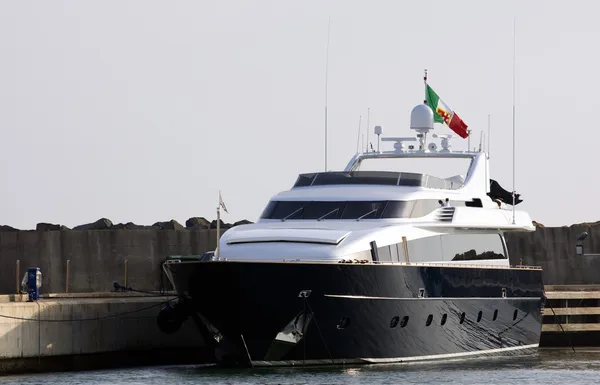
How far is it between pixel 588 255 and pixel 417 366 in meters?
14.1

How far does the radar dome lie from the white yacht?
223cm

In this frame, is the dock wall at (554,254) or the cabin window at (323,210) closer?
the cabin window at (323,210)

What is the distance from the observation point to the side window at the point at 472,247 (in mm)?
32250

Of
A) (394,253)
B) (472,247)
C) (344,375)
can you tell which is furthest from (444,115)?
(344,375)

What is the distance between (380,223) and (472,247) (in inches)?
135

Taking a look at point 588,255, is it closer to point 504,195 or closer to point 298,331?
point 504,195

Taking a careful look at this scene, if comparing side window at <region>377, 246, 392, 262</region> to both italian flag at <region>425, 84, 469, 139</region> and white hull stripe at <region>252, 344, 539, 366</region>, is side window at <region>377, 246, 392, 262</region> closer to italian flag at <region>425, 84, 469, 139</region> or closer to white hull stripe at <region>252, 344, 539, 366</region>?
white hull stripe at <region>252, 344, 539, 366</region>

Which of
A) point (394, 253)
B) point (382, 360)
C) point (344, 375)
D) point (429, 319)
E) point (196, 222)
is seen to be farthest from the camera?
point (196, 222)

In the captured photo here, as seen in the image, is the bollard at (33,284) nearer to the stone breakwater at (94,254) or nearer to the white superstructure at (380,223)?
the white superstructure at (380,223)

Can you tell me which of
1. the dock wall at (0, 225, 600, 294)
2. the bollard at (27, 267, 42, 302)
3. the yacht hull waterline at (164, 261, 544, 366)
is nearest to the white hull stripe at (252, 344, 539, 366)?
the yacht hull waterline at (164, 261, 544, 366)

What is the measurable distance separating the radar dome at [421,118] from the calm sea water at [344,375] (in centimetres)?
743

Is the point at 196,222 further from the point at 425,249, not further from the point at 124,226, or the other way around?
the point at 425,249

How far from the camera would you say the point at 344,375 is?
92.0 feet

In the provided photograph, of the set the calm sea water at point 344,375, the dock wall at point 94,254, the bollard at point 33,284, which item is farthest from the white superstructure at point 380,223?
the dock wall at point 94,254
